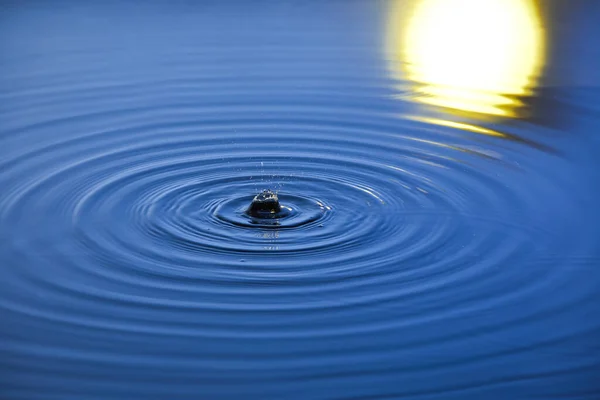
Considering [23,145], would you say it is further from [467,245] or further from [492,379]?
[492,379]

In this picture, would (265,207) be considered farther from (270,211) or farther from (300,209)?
(300,209)

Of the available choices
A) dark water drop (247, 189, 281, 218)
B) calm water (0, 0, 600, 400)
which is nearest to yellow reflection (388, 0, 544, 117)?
calm water (0, 0, 600, 400)

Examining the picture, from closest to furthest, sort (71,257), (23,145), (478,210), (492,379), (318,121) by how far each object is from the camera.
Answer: (492,379) < (71,257) < (478,210) < (23,145) < (318,121)

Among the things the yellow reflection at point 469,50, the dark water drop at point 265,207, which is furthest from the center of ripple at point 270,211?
the yellow reflection at point 469,50

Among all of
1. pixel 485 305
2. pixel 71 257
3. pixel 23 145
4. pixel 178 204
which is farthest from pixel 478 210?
pixel 23 145

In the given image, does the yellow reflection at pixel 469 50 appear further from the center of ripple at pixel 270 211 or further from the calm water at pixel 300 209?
the center of ripple at pixel 270 211

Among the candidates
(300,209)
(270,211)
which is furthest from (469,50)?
(270,211)
